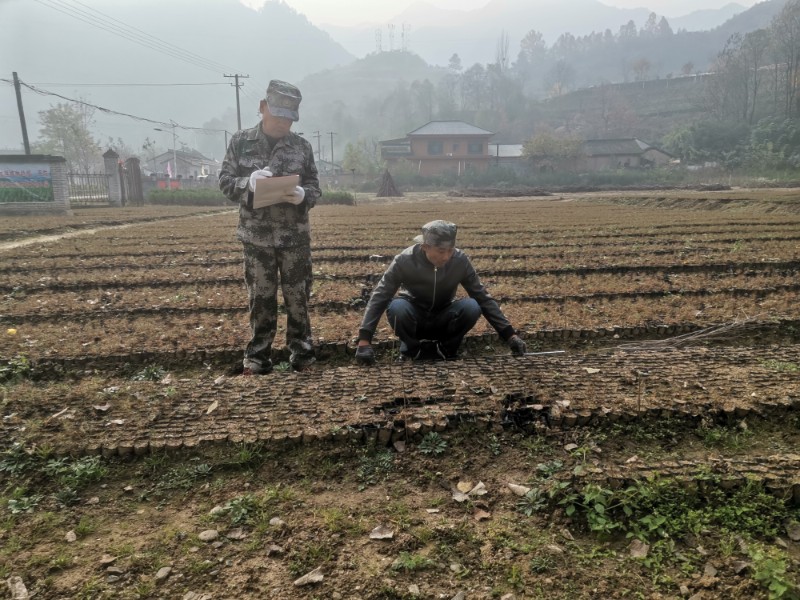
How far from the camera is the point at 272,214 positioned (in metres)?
3.78

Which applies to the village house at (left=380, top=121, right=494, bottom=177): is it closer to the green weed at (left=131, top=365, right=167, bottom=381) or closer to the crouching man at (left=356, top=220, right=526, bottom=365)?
the crouching man at (left=356, top=220, right=526, bottom=365)

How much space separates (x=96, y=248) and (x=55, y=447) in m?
9.29

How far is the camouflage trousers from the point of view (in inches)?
153

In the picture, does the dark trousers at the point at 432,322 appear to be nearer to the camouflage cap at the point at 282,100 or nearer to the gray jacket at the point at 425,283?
the gray jacket at the point at 425,283

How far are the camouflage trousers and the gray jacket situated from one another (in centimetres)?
55

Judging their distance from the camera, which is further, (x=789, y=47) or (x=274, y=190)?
(x=789, y=47)

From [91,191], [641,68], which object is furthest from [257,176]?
[641,68]

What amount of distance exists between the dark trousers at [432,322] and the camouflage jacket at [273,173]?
96 centimetres

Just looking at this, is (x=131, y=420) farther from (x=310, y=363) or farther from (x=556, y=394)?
(x=556, y=394)

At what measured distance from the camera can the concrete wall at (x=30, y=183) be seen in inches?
787

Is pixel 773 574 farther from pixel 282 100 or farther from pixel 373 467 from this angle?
pixel 282 100

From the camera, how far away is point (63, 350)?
15.0 feet

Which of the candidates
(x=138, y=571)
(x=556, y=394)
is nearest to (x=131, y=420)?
(x=138, y=571)

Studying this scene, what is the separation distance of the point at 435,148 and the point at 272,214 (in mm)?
54778
